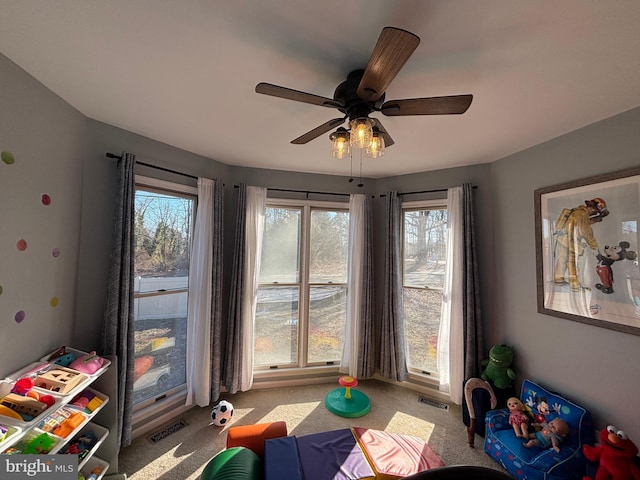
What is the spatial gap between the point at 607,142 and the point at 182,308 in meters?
3.82

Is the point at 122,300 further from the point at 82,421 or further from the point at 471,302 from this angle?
the point at 471,302

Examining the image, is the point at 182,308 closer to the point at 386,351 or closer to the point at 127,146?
the point at 127,146

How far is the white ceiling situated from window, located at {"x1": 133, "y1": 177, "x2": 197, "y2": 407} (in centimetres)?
70

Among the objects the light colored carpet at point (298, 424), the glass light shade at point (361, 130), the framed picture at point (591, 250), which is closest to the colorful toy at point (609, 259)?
the framed picture at point (591, 250)

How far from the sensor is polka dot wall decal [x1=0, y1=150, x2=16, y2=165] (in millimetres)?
1425

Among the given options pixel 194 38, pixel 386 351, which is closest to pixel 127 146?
pixel 194 38

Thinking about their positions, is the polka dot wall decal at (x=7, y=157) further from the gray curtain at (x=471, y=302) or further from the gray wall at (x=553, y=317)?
the gray wall at (x=553, y=317)

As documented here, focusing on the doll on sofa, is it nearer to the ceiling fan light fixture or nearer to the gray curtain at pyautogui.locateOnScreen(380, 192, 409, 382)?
the gray curtain at pyautogui.locateOnScreen(380, 192, 409, 382)

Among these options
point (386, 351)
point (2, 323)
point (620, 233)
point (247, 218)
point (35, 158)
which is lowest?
point (386, 351)

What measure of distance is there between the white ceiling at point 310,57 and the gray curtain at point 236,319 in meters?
1.25

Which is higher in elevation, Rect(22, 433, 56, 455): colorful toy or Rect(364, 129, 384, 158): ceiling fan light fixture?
Rect(364, 129, 384, 158): ceiling fan light fixture

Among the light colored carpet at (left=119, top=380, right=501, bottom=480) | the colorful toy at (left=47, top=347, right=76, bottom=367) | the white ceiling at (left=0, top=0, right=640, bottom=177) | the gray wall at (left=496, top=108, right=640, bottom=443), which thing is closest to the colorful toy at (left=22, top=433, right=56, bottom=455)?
the colorful toy at (left=47, top=347, right=76, bottom=367)

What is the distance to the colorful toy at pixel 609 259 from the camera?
1797 mm

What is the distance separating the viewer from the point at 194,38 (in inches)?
48.8
